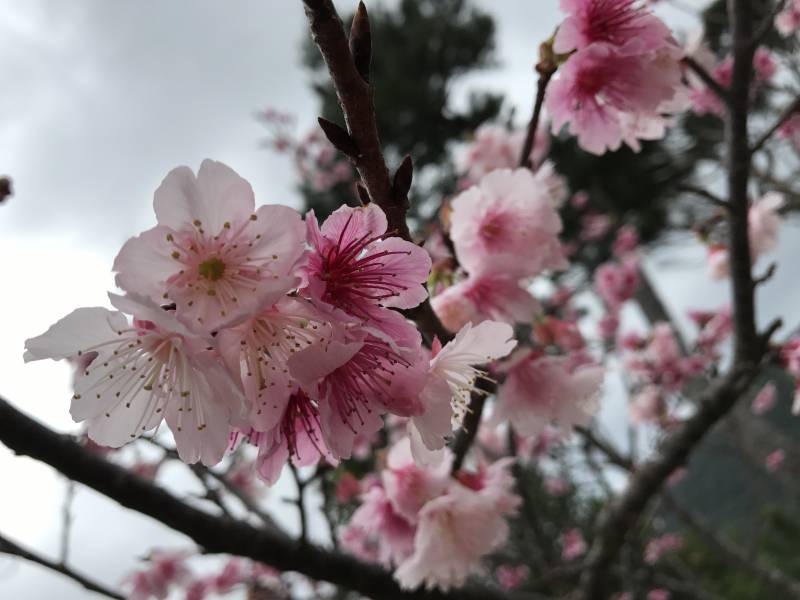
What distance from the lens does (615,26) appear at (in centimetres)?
117

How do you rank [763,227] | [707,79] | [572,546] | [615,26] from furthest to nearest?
[572,546] < [763,227] < [707,79] < [615,26]

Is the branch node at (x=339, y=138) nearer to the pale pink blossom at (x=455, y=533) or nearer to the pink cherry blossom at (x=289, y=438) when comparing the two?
the pink cherry blossom at (x=289, y=438)

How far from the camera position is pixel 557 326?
1647 millimetres

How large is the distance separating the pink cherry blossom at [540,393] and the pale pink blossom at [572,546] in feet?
14.7

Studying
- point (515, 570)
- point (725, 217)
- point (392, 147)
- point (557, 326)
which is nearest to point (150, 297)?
point (557, 326)

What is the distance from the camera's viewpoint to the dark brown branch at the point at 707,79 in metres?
1.59

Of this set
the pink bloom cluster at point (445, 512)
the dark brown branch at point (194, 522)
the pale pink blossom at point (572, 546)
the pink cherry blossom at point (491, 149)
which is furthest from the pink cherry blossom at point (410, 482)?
the pale pink blossom at point (572, 546)

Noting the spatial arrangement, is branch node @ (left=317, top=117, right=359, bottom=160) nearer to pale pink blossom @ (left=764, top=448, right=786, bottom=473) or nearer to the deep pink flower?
the deep pink flower

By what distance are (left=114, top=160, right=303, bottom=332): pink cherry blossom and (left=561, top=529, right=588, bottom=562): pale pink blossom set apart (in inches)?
211

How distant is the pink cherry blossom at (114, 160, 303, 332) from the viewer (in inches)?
26.1

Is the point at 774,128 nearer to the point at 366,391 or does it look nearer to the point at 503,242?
the point at 503,242

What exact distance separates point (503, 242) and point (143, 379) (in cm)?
78

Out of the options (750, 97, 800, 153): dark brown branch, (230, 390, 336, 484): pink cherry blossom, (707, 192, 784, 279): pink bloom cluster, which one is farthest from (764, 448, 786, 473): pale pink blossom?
(230, 390, 336, 484): pink cherry blossom

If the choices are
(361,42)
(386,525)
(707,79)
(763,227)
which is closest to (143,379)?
(361,42)
